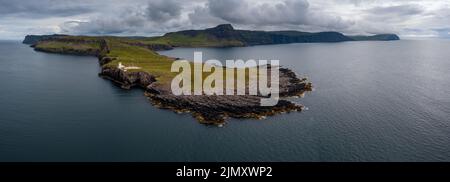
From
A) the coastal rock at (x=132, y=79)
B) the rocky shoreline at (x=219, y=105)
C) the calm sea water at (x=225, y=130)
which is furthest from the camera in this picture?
the coastal rock at (x=132, y=79)

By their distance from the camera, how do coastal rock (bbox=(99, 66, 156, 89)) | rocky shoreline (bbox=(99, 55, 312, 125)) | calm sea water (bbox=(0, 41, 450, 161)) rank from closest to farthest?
1. calm sea water (bbox=(0, 41, 450, 161))
2. rocky shoreline (bbox=(99, 55, 312, 125))
3. coastal rock (bbox=(99, 66, 156, 89))

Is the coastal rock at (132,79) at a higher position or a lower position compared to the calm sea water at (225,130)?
higher

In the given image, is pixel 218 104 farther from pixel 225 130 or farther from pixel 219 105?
pixel 225 130

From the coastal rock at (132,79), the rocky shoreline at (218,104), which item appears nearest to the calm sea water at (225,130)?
the rocky shoreline at (218,104)

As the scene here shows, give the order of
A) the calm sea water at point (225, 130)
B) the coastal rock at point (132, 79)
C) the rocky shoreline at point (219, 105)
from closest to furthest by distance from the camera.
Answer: the calm sea water at point (225, 130), the rocky shoreline at point (219, 105), the coastal rock at point (132, 79)

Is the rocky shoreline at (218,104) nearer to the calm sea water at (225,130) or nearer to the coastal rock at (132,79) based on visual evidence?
the calm sea water at (225,130)

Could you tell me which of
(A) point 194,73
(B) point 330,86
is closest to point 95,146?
(A) point 194,73

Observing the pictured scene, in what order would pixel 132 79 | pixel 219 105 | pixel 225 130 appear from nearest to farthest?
pixel 225 130, pixel 219 105, pixel 132 79

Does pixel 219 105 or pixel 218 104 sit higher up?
pixel 218 104

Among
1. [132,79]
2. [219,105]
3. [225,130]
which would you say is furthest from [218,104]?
[132,79]

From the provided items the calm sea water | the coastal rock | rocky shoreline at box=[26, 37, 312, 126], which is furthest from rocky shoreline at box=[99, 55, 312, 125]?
the coastal rock

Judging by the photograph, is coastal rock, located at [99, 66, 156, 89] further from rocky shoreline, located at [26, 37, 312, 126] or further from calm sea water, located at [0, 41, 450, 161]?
calm sea water, located at [0, 41, 450, 161]
